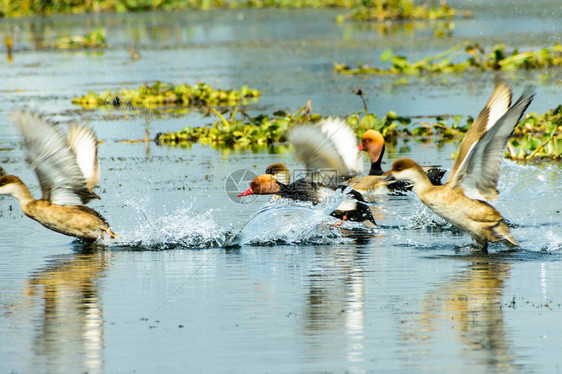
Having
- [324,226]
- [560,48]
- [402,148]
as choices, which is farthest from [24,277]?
[560,48]

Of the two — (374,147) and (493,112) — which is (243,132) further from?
(493,112)

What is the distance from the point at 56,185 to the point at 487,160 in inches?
169

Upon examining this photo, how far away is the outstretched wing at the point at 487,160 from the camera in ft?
28.1

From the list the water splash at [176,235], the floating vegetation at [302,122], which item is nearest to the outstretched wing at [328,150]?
the water splash at [176,235]

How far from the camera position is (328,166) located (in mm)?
10977

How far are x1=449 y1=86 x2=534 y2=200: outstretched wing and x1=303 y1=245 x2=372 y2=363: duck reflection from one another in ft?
3.88

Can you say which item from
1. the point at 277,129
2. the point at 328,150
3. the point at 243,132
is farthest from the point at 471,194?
the point at 243,132

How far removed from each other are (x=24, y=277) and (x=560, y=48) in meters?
20.4

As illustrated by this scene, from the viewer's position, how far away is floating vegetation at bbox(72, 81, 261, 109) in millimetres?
21406

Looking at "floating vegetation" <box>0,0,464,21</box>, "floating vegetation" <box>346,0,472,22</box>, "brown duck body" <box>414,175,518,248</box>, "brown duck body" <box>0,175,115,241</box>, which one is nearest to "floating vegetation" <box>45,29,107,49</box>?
"floating vegetation" <box>346,0,472,22</box>

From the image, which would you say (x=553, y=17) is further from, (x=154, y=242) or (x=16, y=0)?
(x=154, y=242)

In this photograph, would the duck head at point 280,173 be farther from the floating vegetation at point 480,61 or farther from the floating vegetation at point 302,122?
the floating vegetation at point 480,61

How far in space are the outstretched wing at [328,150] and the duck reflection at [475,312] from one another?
2.60 metres

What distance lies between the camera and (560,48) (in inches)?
1030
